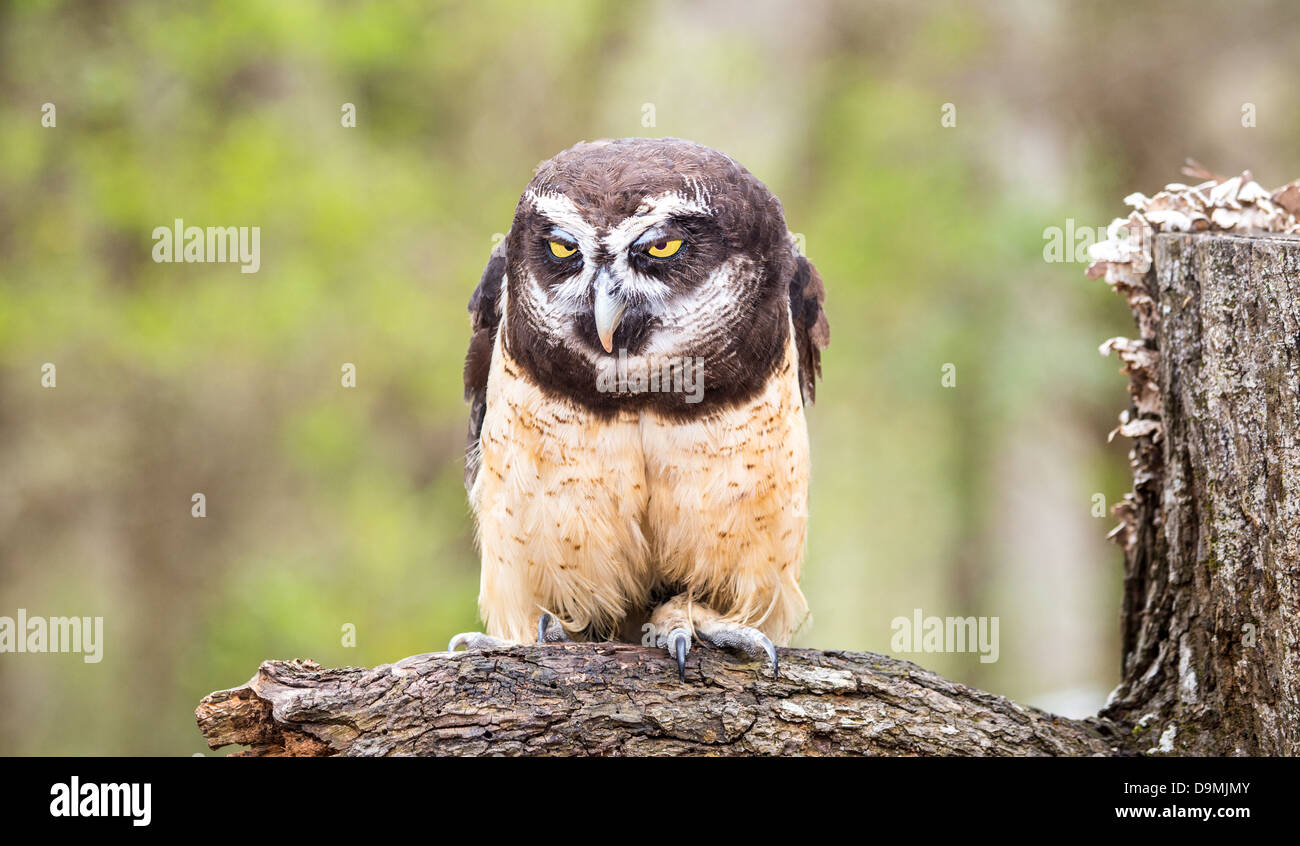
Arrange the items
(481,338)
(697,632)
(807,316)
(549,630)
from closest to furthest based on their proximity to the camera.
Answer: (697,632)
(549,630)
(807,316)
(481,338)

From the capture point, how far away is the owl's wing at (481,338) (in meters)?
3.66

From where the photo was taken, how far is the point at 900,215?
757 cm

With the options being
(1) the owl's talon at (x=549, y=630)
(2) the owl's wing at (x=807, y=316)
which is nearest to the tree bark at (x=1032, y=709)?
(1) the owl's talon at (x=549, y=630)

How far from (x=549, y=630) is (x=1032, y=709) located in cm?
157

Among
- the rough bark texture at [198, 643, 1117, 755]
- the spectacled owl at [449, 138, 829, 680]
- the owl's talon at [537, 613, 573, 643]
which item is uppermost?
the spectacled owl at [449, 138, 829, 680]

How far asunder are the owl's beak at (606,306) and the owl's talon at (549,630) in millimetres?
1123

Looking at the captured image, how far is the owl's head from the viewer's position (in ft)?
9.53

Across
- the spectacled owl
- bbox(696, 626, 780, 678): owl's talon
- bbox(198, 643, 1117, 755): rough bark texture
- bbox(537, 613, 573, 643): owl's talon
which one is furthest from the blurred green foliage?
bbox(198, 643, 1117, 755): rough bark texture

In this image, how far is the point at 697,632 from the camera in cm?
332

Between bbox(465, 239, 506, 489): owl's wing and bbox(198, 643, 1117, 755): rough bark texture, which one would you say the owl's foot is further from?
bbox(465, 239, 506, 489): owl's wing

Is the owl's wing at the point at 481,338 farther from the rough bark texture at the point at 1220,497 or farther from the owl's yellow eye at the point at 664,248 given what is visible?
the rough bark texture at the point at 1220,497

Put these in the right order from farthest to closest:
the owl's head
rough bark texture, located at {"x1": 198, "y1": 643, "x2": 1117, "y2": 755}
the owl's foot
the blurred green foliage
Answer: the blurred green foliage, the owl's foot, the owl's head, rough bark texture, located at {"x1": 198, "y1": 643, "x2": 1117, "y2": 755}

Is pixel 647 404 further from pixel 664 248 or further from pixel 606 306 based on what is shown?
pixel 664 248

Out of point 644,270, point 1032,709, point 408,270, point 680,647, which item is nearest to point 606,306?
point 644,270
